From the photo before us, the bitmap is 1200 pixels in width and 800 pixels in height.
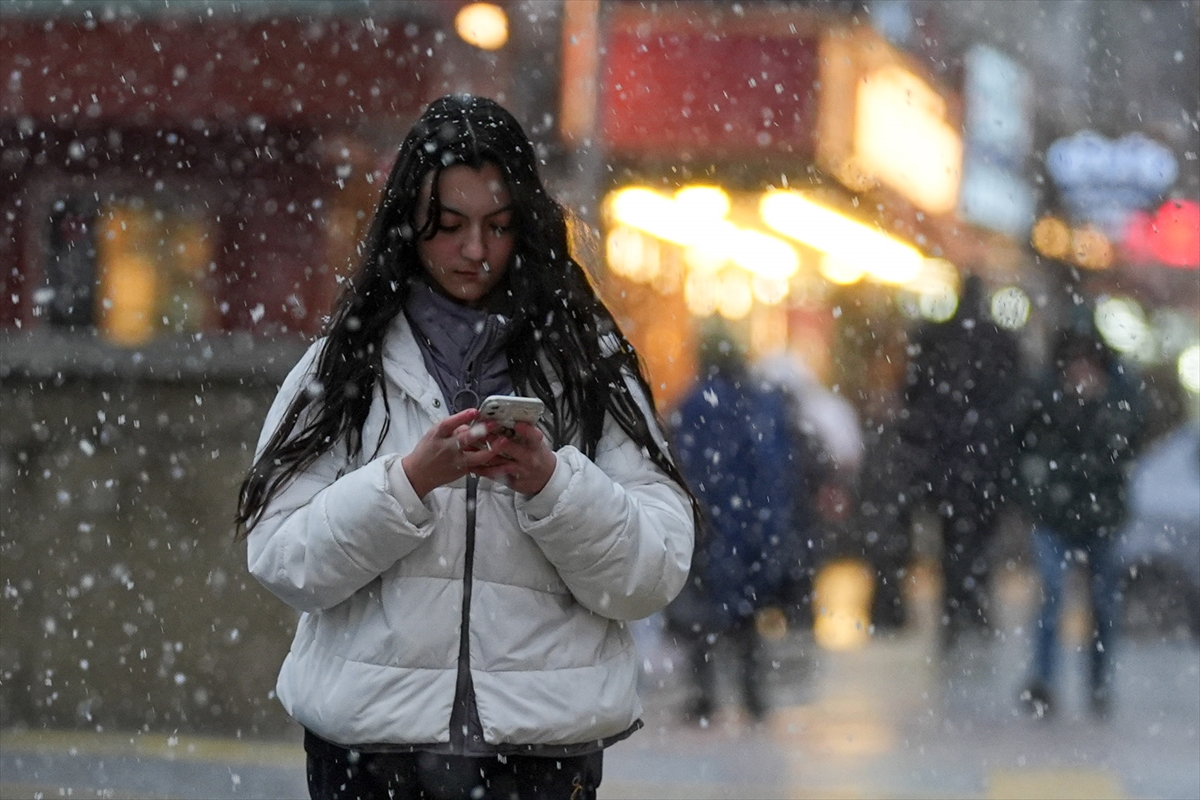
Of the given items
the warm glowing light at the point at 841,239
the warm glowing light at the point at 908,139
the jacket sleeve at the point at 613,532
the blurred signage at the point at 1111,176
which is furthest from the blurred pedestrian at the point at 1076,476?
the blurred signage at the point at 1111,176

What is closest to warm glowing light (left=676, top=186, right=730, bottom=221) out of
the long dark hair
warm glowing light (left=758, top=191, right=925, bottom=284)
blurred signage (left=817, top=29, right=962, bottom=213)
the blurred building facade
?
the blurred building facade

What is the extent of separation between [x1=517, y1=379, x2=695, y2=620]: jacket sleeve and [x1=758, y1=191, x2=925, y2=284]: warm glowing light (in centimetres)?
1071

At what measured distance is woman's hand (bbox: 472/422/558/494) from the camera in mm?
2385

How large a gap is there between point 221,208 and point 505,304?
668 centimetres

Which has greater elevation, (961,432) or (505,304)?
(961,432)

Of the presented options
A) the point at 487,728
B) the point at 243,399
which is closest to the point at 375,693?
the point at 487,728

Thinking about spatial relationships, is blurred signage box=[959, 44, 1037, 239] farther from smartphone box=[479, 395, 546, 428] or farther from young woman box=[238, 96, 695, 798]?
smartphone box=[479, 395, 546, 428]

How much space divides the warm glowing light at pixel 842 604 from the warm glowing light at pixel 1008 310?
2.06 m

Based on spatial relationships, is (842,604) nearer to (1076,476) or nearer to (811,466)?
(811,466)

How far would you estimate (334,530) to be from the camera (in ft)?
8.13

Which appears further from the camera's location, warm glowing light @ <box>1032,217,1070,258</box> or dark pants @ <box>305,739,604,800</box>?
warm glowing light @ <box>1032,217,1070,258</box>

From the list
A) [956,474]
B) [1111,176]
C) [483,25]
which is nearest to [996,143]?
[1111,176]

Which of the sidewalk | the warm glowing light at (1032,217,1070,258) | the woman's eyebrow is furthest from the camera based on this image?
the warm glowing light at (1032,217,1070,258)

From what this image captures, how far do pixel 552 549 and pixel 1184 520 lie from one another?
9.59 m
